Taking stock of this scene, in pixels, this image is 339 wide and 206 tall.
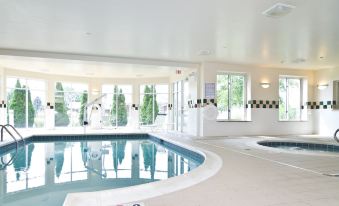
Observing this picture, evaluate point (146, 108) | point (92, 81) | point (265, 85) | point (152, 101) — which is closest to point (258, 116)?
point (265, 85)

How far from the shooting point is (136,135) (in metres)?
9.52

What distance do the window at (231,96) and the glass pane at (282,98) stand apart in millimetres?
1501

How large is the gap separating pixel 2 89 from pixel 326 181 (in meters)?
10.0

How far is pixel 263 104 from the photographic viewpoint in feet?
28.1

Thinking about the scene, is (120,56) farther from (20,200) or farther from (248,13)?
(20,200)

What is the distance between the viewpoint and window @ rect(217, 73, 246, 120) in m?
8.49

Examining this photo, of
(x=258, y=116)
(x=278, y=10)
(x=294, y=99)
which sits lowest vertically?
(x=258, y=116)

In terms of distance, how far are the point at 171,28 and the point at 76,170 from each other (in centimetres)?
306

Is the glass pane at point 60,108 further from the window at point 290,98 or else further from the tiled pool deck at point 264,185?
the tiled pool deck at point 264,185

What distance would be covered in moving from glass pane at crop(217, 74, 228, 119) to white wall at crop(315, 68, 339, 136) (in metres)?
3.31

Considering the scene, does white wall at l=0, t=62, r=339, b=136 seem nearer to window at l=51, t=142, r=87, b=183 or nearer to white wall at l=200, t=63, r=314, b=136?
white wall at l=200, t=63, r=314, b=136

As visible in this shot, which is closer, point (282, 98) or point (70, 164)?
point (70, 164)

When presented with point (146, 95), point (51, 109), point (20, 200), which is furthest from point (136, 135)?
point (20, 200)

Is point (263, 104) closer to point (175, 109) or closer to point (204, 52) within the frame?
point (204, 52)
